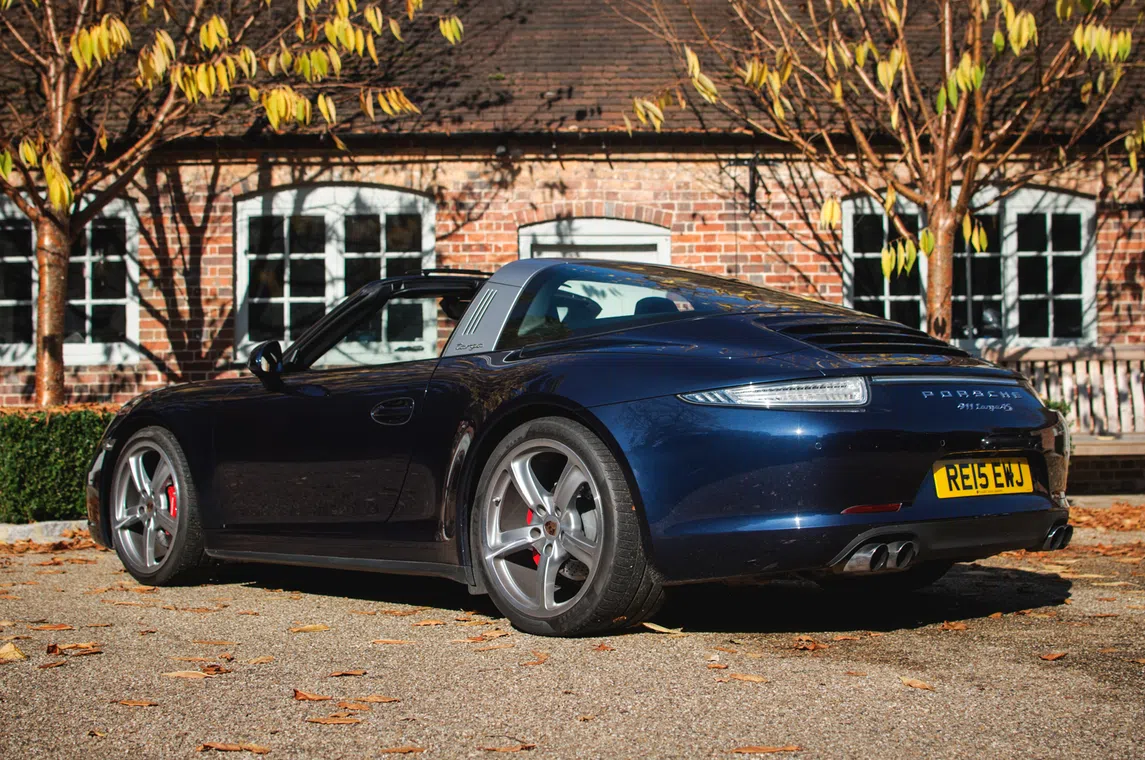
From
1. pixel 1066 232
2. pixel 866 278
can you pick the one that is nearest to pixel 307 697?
pixel 866 278

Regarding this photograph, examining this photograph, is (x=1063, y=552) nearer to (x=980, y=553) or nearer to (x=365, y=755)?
(x=980, y=553)

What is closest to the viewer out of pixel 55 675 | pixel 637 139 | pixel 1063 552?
pixel 55 675

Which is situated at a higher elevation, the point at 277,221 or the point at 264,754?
the point at 277,221

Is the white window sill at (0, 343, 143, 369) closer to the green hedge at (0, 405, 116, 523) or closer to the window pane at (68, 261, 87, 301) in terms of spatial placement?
the window pane at (68, 261, 87, 301)

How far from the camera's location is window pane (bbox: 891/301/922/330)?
12.0 meters

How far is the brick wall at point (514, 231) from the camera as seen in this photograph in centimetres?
1196

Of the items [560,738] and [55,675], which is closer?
[560,738]

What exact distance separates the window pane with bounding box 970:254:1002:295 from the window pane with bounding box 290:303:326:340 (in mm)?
6041

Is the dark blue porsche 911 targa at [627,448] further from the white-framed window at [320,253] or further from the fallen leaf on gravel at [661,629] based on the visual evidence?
the white-framed window at [320,253]

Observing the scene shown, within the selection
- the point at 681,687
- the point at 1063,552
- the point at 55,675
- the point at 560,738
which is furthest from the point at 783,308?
the point at 1063,552

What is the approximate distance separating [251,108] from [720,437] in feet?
31.2

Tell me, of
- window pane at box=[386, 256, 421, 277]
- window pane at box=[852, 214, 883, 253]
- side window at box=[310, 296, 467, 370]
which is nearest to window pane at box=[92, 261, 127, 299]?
side window at box=[310, 296, 467, 370]

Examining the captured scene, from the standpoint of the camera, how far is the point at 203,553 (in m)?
5.63

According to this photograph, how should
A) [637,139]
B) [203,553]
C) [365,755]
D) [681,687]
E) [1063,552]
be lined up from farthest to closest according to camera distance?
[637,139] < [1063,552] < [203,553] < [681,687] < [365,755]
